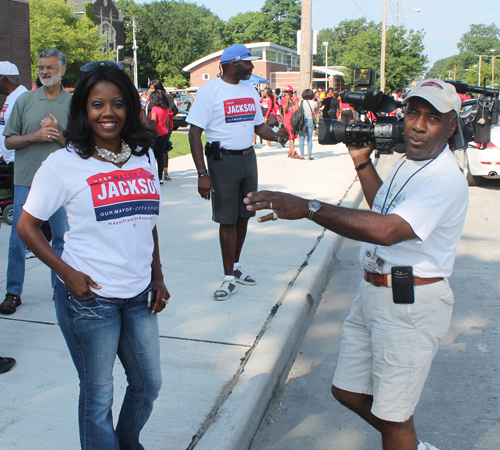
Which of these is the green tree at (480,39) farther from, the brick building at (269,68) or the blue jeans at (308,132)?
the blue jeans at (308,132)

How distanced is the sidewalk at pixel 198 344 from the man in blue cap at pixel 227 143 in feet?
1.59

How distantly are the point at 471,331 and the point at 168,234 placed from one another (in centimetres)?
371

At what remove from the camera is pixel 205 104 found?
464 cm

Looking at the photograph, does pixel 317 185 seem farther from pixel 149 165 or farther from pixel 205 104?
pixel 149 165

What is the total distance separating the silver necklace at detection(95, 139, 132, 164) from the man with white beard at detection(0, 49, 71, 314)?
76.6 inches

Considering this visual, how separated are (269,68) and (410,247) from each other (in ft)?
186

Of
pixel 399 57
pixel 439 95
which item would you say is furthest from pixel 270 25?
pixel 439 95

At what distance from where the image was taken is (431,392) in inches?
136

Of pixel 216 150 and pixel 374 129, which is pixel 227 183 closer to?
pixel 216 150

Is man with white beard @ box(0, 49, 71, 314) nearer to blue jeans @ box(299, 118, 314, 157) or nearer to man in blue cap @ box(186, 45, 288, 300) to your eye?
man in blue cap @ box(186, 45, 288, 300)

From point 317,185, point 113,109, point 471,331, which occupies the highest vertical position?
point 113,109

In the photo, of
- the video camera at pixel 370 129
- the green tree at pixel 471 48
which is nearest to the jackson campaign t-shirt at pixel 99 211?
the video camera at pixel 370 129

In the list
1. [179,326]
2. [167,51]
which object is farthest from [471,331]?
[167,51]

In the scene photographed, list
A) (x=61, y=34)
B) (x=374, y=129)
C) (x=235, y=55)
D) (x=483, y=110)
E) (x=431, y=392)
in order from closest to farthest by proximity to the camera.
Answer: (x=374, y=129) < (x=483, y=110) < (x=431, y=392) < (x=235, y=55) < (x=61, y=34)
